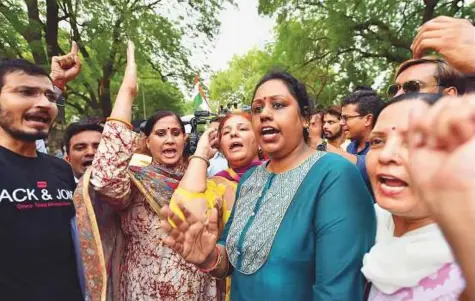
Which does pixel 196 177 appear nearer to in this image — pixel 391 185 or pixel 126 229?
pixel 126 229

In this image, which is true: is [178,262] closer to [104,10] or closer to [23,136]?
[23,136]

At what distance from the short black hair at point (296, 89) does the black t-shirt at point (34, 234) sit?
109 centimetres

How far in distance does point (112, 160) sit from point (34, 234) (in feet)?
1.50

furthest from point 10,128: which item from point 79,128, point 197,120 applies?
point 197,120

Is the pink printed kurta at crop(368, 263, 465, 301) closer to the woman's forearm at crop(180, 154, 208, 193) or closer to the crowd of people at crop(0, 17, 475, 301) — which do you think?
the crowd of people at crop(0, 17, 475, 301)

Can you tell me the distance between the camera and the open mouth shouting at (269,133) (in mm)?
1745

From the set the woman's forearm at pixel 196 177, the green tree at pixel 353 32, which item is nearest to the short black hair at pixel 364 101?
the woman's forearm at pixel 196 177

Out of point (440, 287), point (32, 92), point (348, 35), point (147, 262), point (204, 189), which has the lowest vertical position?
point (147, 262)

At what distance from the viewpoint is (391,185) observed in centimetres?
125

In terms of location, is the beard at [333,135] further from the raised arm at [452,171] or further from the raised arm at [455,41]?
the raised arm at [452,171]

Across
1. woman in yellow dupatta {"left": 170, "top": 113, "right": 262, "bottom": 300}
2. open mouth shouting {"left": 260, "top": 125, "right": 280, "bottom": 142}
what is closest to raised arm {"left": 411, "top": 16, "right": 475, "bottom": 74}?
open mouth shouting {"left": 260, "top": 125, "right": 280, "bottom": 142}

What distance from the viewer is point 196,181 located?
205 centimetres

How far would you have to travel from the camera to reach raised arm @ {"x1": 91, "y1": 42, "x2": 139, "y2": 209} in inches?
75.4

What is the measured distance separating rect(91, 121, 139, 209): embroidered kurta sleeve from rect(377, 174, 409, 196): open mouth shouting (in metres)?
1.19
